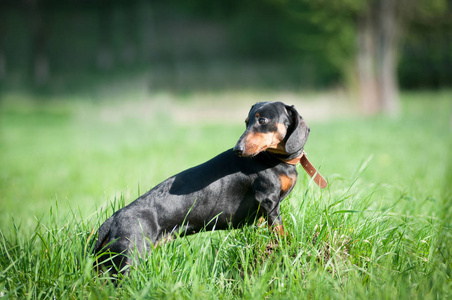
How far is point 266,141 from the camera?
2762 mm

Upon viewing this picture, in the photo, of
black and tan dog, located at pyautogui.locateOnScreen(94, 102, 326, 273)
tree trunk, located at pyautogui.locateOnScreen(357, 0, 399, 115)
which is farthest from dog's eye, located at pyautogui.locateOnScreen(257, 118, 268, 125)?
tree trunk, located at pyautogui.locateOnScreen(357, 0, 399, 115)

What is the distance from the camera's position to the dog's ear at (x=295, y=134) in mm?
2851

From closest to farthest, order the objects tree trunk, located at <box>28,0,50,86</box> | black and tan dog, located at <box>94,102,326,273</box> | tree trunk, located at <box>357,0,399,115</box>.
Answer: black and tan dog, located at <box>94,102,326,273</box>, tree trunk, located at <box>357,0,399,115</box>, tree trunk, located at <box>28,0,50,86</box>

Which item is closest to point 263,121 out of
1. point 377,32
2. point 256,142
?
point 256,142

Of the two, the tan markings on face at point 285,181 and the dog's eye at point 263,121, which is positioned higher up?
the dog's eye at point 263,121

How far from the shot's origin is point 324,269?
8.87 feet

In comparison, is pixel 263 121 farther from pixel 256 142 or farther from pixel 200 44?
pixel 200 44

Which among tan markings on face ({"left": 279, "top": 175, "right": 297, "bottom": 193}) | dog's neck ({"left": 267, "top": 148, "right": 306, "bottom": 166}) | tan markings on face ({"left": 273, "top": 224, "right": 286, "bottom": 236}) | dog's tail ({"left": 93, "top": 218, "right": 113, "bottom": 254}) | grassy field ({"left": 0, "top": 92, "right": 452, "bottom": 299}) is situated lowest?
grassy field ({"left": 0, "top": 92, "right": 452, "bottom": 299})

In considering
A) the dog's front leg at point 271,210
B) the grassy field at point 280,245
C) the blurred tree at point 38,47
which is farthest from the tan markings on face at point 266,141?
the blurred tree at point 38,47

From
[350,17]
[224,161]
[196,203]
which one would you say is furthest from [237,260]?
[350,17]

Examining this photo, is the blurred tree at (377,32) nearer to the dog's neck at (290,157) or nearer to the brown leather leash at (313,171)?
the brown leather leash at (313,171)

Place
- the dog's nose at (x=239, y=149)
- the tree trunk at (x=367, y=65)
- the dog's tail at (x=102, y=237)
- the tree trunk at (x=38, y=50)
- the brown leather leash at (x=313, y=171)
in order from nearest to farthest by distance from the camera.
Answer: the dog's nose at (x=239, y=149) < the dog's tail at (x=102, y=237) < the brown leather leash at (x=313, y=171) < the tree trunk at (x=367, y=65) < the tree trunk at (x=38, y=50)

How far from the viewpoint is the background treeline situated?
23531 mm

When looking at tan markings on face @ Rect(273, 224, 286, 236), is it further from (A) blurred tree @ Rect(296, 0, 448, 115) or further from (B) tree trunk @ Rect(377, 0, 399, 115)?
(B) tree trunk @ Rect(377, 0, 399, 115)
